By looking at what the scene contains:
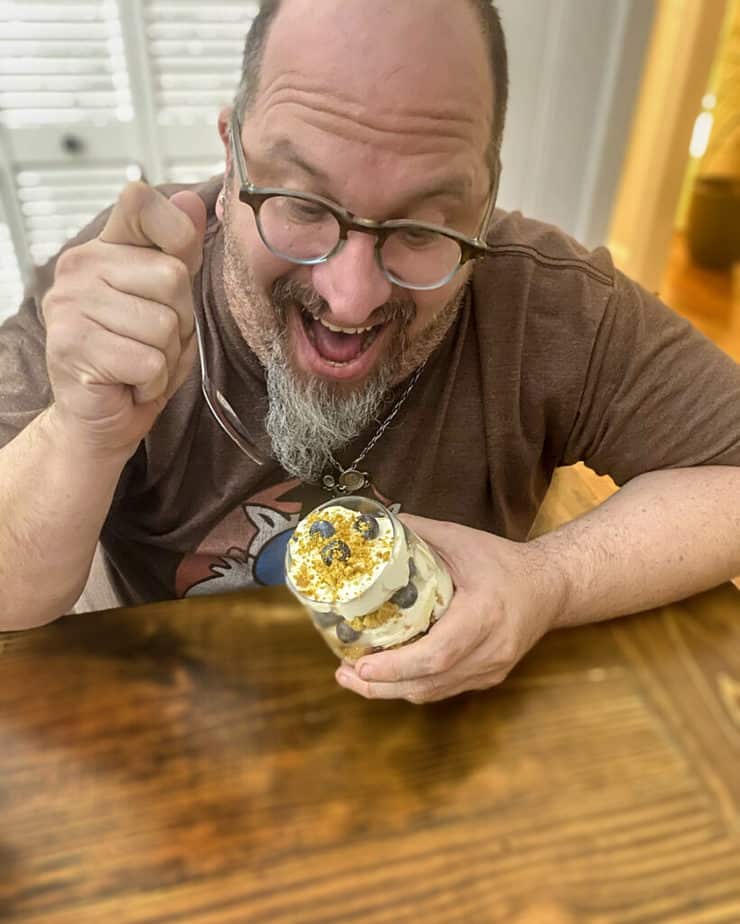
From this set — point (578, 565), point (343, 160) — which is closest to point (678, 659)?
point (578, 565)

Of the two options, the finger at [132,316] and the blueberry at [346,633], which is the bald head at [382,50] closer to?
the finger at [132,316]

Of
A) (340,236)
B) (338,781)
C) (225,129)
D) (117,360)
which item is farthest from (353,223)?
(338,781)

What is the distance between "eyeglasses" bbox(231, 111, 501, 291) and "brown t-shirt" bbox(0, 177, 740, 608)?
149 mm

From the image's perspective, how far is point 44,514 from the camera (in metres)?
0.61

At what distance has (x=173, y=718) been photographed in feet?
1.80

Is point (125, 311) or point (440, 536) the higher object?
Answer: point (125, 311)

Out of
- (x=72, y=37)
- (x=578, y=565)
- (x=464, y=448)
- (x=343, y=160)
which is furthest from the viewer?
(x=464, y=448)

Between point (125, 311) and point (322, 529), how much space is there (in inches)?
8.0

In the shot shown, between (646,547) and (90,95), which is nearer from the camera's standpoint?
(90,95)

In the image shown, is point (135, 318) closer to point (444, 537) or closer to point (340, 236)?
point (340, 236)

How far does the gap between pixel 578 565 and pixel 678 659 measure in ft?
0.38

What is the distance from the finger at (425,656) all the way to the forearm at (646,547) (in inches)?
4.9

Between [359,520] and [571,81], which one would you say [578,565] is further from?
[571,81]

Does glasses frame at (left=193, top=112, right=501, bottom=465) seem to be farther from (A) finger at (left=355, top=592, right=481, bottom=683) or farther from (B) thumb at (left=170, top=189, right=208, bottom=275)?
(A) finger at (left=355, top=592, right=481, bottom=683)
